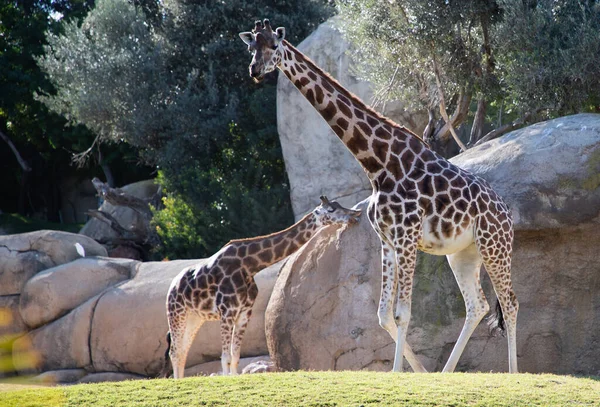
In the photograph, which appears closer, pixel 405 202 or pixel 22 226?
pixel 405 202

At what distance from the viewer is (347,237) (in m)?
10.4

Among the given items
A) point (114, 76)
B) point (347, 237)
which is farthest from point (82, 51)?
point (347, 237)

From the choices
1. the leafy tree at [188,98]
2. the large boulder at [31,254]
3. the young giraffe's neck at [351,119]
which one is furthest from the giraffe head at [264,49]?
the leafy tree at [188,98]

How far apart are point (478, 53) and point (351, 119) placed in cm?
585

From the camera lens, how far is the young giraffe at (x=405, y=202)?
801cm

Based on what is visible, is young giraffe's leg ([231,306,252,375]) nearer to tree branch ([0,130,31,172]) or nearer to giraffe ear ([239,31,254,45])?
giraffe ear ([239,31,254,45])

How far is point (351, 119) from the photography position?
8.37 m

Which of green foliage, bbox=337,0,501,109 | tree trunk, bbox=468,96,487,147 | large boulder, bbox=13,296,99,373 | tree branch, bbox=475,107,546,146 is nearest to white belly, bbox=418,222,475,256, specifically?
tree branch, bbox=475,107,546,146

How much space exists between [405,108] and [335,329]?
5.90m

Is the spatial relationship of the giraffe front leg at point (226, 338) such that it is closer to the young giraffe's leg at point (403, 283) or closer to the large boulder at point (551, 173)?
the young giraffe's leg at point (403, 283)

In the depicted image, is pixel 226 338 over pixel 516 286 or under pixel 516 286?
under

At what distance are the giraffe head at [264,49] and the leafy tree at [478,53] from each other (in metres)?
5.25

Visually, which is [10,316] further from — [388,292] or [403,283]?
[403,283]

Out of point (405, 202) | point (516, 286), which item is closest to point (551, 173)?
point (516, 286)
